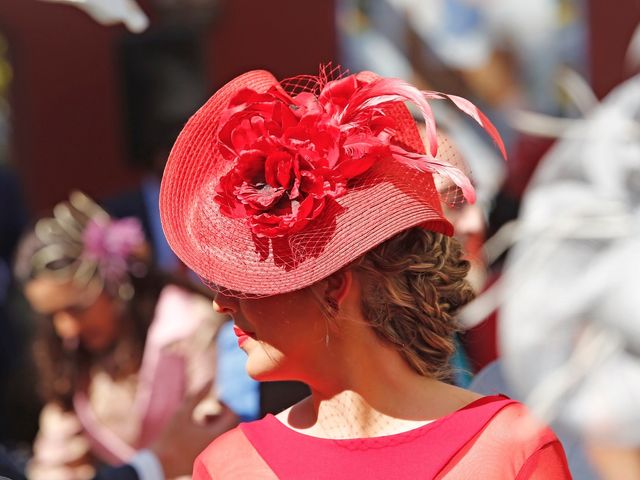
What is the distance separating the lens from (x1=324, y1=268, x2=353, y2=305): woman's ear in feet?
4.54

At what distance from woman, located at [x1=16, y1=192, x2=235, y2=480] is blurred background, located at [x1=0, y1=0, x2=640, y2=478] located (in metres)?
0.49

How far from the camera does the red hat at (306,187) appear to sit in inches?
53.2

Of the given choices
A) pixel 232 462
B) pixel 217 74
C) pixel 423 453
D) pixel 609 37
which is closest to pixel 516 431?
pixel 423 453

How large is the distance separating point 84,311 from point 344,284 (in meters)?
2.23

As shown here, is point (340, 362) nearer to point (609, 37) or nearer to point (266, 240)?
point (266, 240)

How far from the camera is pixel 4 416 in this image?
4.31 m

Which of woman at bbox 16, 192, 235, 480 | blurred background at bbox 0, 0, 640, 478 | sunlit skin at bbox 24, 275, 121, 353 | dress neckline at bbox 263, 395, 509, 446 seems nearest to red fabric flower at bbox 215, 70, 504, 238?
dress neckline at bbox 263, 395, 509, 446

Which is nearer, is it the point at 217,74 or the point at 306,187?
the point at 306,187

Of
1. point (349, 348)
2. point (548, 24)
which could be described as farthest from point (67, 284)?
point (349, 348)

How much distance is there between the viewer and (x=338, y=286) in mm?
1389

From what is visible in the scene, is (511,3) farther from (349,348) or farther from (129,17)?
(349,348)

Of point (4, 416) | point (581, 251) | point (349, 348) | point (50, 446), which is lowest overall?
point (4, 416)

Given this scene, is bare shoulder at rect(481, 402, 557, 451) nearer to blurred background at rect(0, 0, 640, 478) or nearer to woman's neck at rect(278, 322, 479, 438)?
woman's neck at rect(278, 322, 479, 438)

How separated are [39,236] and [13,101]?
73.0 inches
